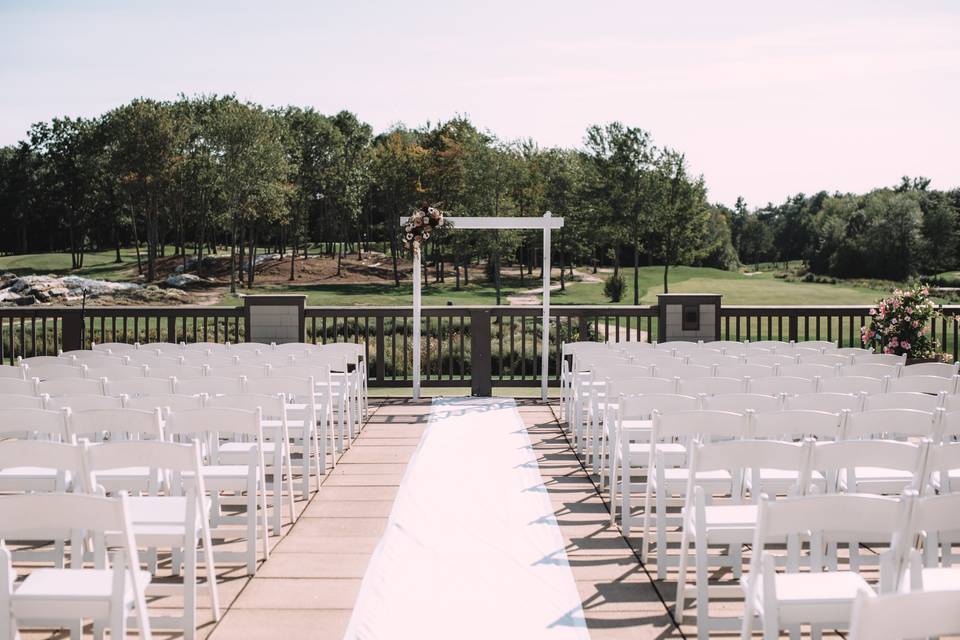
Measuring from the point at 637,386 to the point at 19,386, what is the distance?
4310 mm

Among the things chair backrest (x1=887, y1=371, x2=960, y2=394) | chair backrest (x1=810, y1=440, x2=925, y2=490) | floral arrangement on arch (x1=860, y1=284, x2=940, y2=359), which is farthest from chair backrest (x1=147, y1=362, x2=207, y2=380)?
floral arrangement on arch (x1=860, y1=284, x2=940, y2=359)

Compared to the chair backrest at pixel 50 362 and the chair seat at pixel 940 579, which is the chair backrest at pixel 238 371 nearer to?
the chair backrest at pixel 50 362

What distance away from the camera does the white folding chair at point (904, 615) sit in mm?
2098

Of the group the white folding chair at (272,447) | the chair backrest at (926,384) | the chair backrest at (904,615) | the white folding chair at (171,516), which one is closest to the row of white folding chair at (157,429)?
the white folding chair at (272,447)

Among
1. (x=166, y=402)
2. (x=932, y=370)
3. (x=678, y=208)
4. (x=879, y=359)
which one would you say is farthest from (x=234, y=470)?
(x=678, y=208)

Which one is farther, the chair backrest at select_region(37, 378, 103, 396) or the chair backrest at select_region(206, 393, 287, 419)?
the chair backrest at select_region(37, 378, 103, 396)

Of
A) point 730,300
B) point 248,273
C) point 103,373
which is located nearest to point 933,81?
point 730,300

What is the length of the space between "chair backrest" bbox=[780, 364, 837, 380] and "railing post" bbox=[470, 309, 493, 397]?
442 centimetres

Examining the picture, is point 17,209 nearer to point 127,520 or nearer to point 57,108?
point 57,108

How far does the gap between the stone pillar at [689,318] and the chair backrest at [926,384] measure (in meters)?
5.27

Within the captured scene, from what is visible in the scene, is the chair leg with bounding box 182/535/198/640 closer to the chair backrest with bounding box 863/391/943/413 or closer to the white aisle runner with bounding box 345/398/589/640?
the white aisle runner with bounding box 345/398/589/640

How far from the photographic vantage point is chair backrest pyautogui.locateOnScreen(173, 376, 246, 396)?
631cm

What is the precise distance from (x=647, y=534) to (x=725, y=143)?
2615 inches

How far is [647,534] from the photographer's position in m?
5.04
